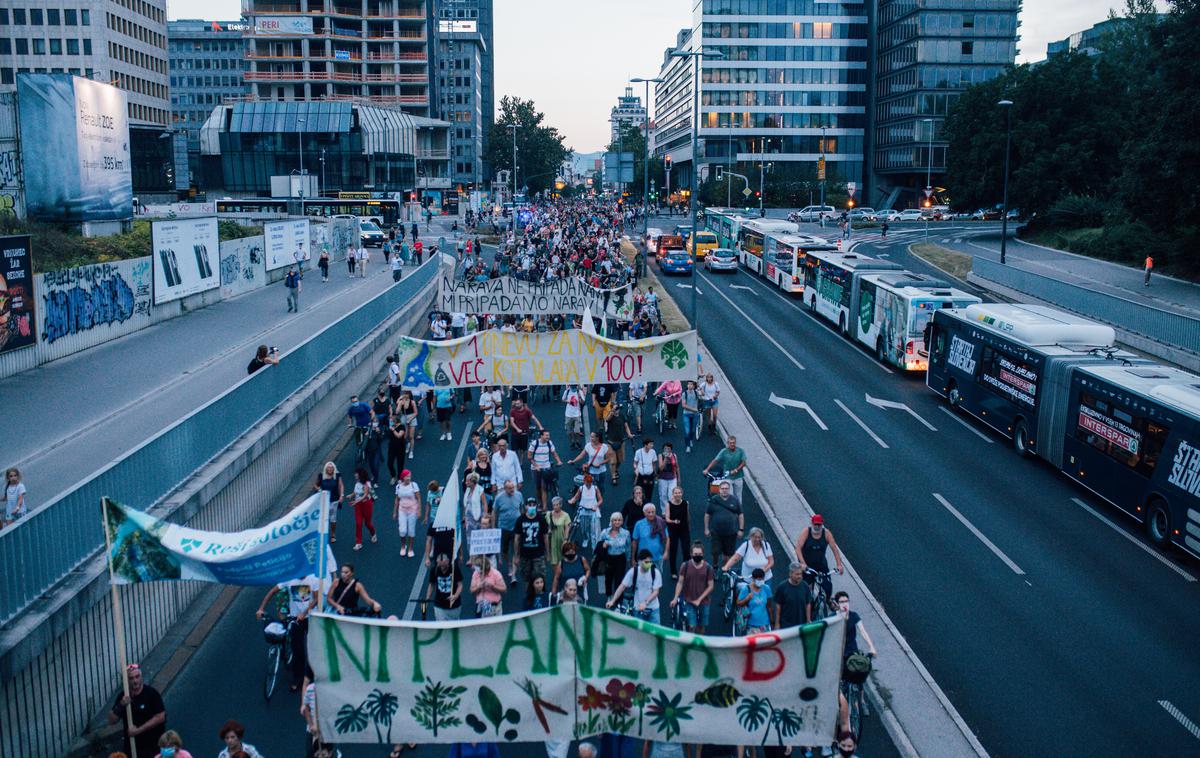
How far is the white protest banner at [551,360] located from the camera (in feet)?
69.6

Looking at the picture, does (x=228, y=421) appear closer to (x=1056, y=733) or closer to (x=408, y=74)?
(x=1056, y=733)

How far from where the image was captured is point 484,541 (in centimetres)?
1338

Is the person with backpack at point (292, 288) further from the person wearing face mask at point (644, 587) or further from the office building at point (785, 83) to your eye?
the office building at point (785, 83)

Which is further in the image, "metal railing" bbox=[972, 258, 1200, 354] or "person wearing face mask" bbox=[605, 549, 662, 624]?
"metal railing" bbox=[972, 258, 1200, 354]

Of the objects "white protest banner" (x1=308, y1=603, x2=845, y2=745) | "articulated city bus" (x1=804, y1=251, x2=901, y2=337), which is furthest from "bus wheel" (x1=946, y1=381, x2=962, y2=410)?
"white protest banner" (x1=308, y1=603, x2=845, y2=745)

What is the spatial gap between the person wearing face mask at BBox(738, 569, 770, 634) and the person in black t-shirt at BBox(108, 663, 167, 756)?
252 inches

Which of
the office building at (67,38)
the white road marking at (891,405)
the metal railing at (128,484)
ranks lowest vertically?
the white road marking at (891,405)

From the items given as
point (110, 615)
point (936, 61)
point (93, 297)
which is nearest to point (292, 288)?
point (93, 297)

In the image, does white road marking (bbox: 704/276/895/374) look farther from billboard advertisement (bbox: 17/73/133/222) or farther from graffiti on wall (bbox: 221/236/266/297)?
billboard advertisement (bbox: 17/73/133/222)

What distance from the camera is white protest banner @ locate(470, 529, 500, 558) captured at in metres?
13.3

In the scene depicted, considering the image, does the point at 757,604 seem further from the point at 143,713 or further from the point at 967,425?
the point at 967,425

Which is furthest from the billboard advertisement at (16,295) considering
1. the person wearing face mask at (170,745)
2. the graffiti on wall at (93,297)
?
the person wearing face mask at (170,745)

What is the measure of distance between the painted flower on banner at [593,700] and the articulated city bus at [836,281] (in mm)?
31519

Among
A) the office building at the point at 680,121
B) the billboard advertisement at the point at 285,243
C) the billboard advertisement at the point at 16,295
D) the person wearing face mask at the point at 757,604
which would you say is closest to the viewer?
the person wearing face mask at the point at 757,604
